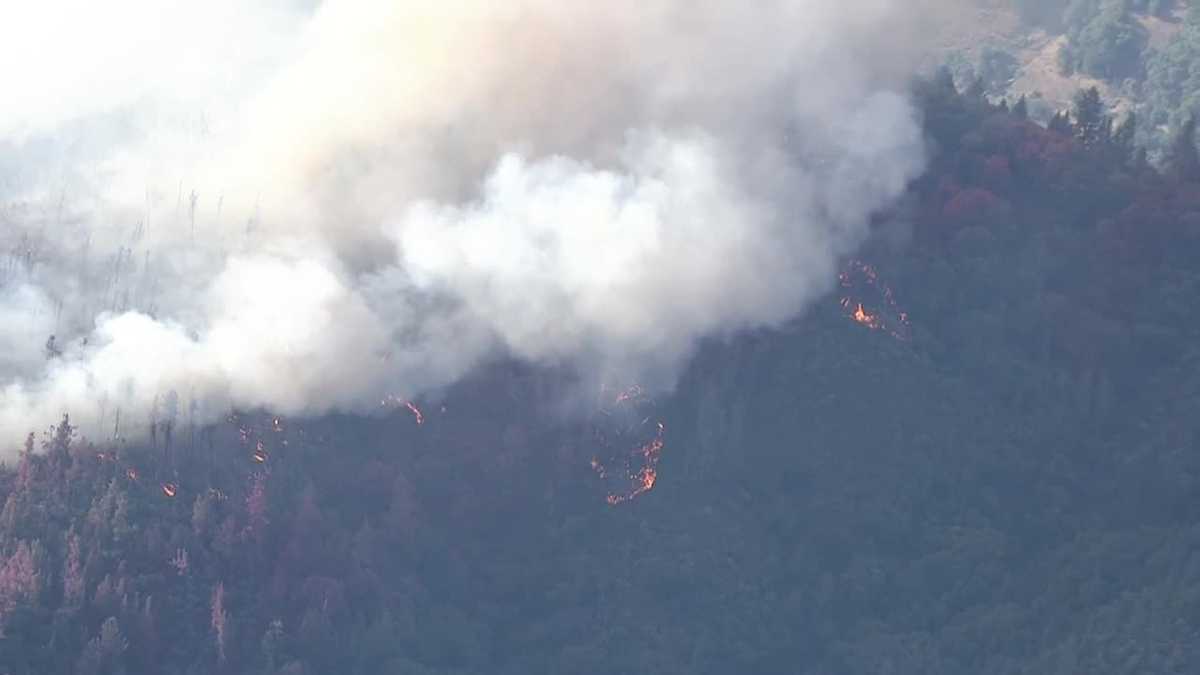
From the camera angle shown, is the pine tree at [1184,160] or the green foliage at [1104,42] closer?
the pine tree at [1184,160]

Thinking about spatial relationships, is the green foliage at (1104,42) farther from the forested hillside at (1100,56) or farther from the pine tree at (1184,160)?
the pine tree at (1184,160)

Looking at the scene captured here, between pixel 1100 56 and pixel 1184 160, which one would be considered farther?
pixel 1100 56

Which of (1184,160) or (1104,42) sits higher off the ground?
(1104,42)

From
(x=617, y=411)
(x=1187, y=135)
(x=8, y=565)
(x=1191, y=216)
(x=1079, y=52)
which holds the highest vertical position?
(x=1079, y=52)

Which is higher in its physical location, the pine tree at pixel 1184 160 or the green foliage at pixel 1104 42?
the green foliage at pixel 1104 42

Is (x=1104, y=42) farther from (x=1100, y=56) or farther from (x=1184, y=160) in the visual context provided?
(x=1184, y=160)

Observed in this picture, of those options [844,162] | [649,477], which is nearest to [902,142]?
[844,162]

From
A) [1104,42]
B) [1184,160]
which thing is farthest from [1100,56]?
[1184,160]

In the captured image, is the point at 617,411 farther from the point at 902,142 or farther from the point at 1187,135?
the point at 1187,135

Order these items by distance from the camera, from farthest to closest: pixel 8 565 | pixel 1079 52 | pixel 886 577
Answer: pixel 1079 52 < pixel 886 577 < pixel 8 565

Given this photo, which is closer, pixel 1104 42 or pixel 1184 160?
pixel 1184 160

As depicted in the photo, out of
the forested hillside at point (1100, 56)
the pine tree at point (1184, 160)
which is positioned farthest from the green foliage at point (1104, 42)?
the pine tree at point (1184, 160)
